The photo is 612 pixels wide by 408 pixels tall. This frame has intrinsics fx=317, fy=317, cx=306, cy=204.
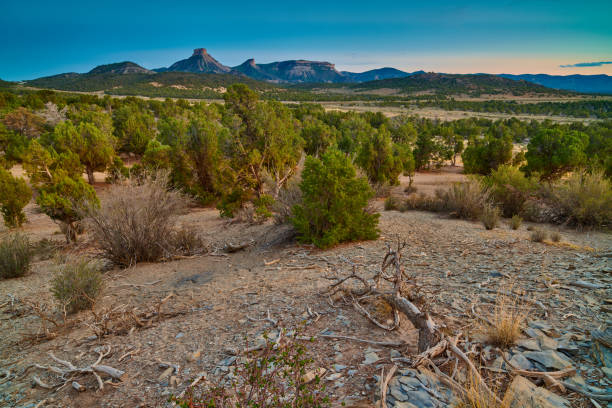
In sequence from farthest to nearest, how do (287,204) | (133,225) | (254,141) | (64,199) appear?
(254,141) → (64,199) → (287,204) → (133,225)

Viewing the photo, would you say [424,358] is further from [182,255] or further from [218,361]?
[182,255]

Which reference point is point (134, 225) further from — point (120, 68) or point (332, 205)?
point (120, 68)

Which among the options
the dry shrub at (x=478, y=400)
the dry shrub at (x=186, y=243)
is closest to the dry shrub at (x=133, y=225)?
the dry shrub at (x=186, y=243)

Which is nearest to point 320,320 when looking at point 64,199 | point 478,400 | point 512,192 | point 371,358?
point 371,358

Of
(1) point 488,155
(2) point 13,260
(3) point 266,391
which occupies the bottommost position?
(2) point 13,260

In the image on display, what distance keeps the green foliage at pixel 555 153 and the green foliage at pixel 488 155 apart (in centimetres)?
340

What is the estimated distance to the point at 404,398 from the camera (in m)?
→ 2.27

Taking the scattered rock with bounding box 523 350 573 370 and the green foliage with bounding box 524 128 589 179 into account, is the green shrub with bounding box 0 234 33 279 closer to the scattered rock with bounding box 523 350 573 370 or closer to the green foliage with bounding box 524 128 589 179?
the scattered rock with bounding box 523 350 573 370

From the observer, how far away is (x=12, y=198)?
1355cm

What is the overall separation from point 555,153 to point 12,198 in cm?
2552

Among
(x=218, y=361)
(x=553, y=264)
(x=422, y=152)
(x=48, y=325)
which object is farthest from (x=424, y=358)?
(x=422, y=152)

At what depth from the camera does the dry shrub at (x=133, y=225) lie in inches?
263

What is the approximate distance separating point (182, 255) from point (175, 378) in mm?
4830

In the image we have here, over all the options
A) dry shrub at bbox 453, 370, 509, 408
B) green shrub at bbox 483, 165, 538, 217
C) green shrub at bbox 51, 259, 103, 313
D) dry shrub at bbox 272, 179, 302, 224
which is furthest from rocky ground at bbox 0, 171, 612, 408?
green shrub at bbox 483, 165, 538, 217
